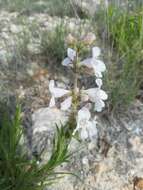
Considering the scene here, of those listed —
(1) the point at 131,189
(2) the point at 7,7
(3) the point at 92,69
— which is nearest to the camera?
(3) the point at 92,69

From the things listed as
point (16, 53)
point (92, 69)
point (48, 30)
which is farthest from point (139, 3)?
point (92, 69)

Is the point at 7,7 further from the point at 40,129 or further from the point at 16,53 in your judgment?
the point at 40,129

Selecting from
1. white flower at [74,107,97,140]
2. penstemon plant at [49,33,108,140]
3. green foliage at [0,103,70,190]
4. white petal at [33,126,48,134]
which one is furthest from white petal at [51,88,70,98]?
white petal at [33,126,48,134]

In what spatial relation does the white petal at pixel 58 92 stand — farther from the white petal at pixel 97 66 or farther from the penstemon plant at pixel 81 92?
the white petal at pixel 97 66

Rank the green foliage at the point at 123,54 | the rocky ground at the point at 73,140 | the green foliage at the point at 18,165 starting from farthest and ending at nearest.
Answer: the green foliage at the point at 123,54 → the rocky ground at the point at 73,140 → the green foliage at the point at 18,165

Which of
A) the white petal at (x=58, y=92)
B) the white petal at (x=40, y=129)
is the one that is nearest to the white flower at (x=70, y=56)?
the white petal at (x=58, y=92)

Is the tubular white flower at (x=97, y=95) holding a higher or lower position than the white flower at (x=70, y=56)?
lower

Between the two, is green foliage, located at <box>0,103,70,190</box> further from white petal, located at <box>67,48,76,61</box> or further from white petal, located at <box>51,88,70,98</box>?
white petal, located at <box>67,48,76,61</box>
